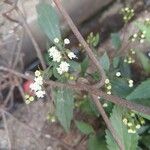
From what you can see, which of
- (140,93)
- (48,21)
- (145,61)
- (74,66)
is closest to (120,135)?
(140,93)

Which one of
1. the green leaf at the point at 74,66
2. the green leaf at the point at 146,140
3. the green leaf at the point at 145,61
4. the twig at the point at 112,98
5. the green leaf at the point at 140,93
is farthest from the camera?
the green leaf at the point at 145,61

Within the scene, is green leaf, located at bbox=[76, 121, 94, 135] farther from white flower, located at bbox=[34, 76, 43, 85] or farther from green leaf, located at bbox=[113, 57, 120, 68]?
white flower, located at bbox=[34, 76, 43, 85]

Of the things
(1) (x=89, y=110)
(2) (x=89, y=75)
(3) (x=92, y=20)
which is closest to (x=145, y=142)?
(1) (x=89, y=110)

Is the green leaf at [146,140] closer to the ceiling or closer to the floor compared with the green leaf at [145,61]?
closer to the floor

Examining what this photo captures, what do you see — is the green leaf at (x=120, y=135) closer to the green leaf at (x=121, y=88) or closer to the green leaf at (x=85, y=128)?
the green leaf at (x=121, y=88)

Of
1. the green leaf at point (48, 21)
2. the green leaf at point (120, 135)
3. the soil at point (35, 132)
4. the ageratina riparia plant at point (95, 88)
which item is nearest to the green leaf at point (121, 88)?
the ageratina riparia plant at point (95, 88)

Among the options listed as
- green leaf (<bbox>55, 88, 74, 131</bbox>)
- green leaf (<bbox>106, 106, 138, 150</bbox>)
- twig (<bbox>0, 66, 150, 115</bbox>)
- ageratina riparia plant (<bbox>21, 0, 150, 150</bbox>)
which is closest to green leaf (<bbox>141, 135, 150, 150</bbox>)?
ageratina riparia plant (<bbox>21, 0, 150, 150</bbox>)

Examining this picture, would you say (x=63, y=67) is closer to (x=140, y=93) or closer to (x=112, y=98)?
(x=112, y=98)
